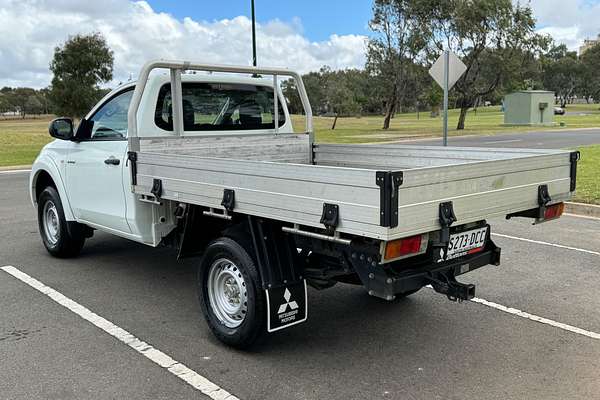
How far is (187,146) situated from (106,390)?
2424 mm

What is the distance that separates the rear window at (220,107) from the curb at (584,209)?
546cm

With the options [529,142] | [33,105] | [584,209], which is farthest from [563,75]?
[584,209]

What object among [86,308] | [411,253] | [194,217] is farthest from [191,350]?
[411,253]

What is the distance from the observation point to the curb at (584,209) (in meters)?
9.04

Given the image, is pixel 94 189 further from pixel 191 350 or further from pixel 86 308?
pixel 191 350

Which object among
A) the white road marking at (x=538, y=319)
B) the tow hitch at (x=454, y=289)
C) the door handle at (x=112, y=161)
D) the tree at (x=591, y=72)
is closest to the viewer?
the tow hitch at (x=454, y=289)

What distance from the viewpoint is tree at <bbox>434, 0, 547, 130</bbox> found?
1374 inches

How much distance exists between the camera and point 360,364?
3.90 meters

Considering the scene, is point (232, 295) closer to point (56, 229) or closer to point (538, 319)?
point (538, 319)

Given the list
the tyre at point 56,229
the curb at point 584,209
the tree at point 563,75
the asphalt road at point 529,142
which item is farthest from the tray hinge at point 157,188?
the tree at point 563,75

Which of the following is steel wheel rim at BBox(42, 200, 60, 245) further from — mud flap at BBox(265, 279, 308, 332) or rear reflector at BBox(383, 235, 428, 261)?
rear reflector at BBox(383, 235, 428, 261)

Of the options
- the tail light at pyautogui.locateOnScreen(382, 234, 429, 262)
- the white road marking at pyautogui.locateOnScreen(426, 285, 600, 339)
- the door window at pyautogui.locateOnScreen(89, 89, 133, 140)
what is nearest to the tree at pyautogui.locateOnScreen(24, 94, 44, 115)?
the door window at pyautogui.locateOnScreen(89, 89, 133, 140)

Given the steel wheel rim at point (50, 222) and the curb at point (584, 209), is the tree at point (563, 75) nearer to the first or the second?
the curb at point (584, 209)

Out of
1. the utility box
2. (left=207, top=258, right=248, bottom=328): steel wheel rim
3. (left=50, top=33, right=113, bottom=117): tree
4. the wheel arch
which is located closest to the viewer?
A: (left=207, top=258, right=248, bottom=328): steel wheel rim
